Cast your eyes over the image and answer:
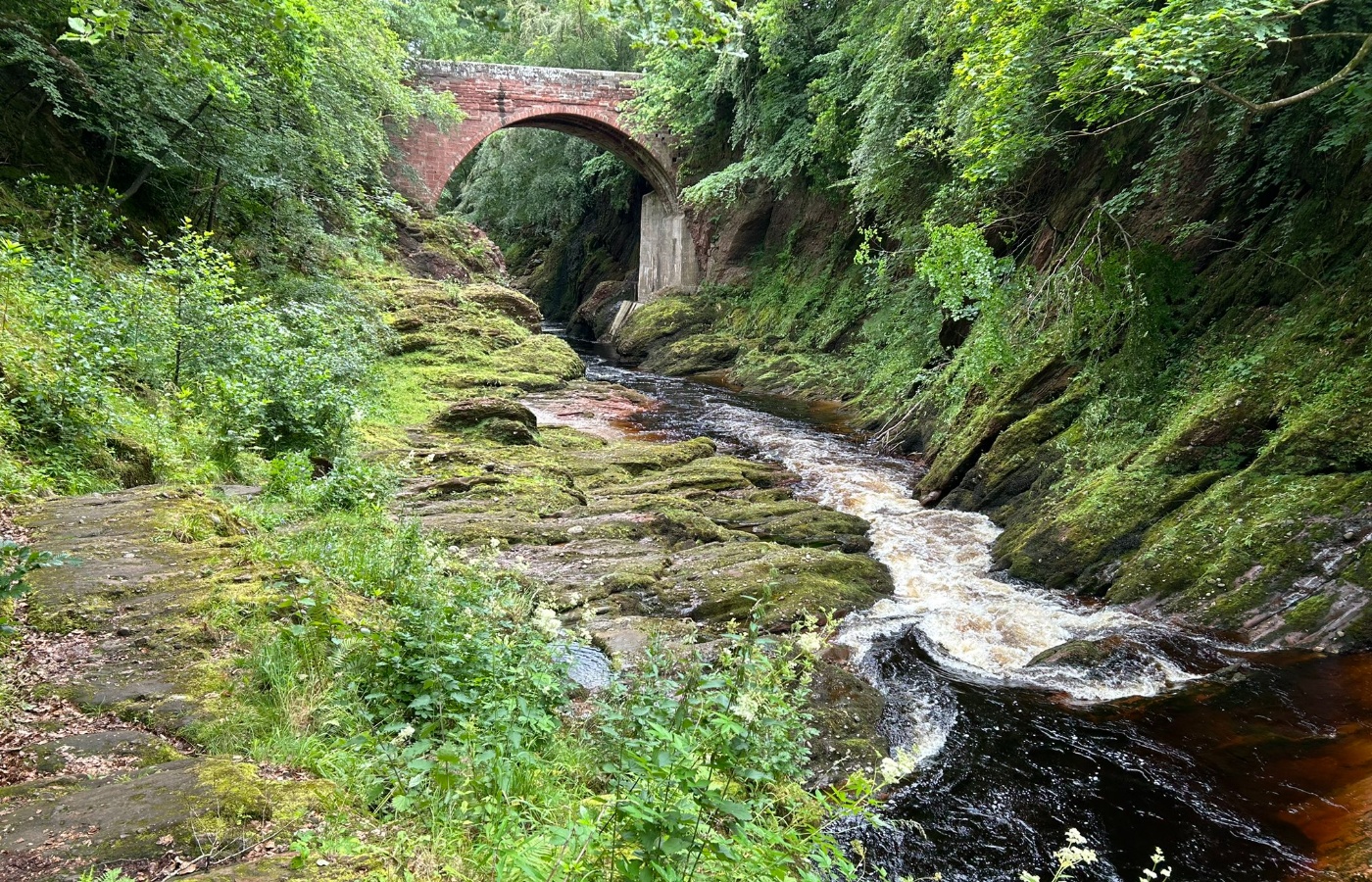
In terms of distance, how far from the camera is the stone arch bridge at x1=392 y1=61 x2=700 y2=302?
73.3 feet

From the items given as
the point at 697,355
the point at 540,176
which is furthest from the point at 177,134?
the point at 540,176

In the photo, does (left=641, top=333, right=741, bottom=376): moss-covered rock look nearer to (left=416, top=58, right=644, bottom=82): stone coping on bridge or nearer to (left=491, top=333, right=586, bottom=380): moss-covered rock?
(left=491, top=333, right=586, bottom=380): moss-covered rock

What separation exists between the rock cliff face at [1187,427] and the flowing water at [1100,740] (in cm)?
50

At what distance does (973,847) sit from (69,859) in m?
3.48

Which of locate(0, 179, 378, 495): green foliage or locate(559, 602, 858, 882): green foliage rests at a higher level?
locate(0, 179, 378, 495): green foliage

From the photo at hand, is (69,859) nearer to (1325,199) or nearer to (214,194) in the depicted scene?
(1325,199)

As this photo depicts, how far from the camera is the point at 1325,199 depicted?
22.1 feet

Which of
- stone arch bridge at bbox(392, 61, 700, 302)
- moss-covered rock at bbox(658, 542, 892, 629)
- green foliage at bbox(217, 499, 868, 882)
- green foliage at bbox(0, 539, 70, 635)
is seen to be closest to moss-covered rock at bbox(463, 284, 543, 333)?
stone arch bridge at bbox(392, 61, 700, 302)

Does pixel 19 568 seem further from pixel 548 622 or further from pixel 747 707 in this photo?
pixel 747 707

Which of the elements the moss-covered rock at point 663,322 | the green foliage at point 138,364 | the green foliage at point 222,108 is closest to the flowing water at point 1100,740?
the green foliage at point 138,364

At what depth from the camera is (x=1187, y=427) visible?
259 inches

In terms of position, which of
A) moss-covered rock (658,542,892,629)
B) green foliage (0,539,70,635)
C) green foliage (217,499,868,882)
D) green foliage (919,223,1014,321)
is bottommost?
moss-covered rock (658,542,892,629)

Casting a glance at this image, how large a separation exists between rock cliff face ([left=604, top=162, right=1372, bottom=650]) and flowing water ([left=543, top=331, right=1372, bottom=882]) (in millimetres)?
499

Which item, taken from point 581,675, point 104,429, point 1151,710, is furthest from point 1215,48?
point 104,429
